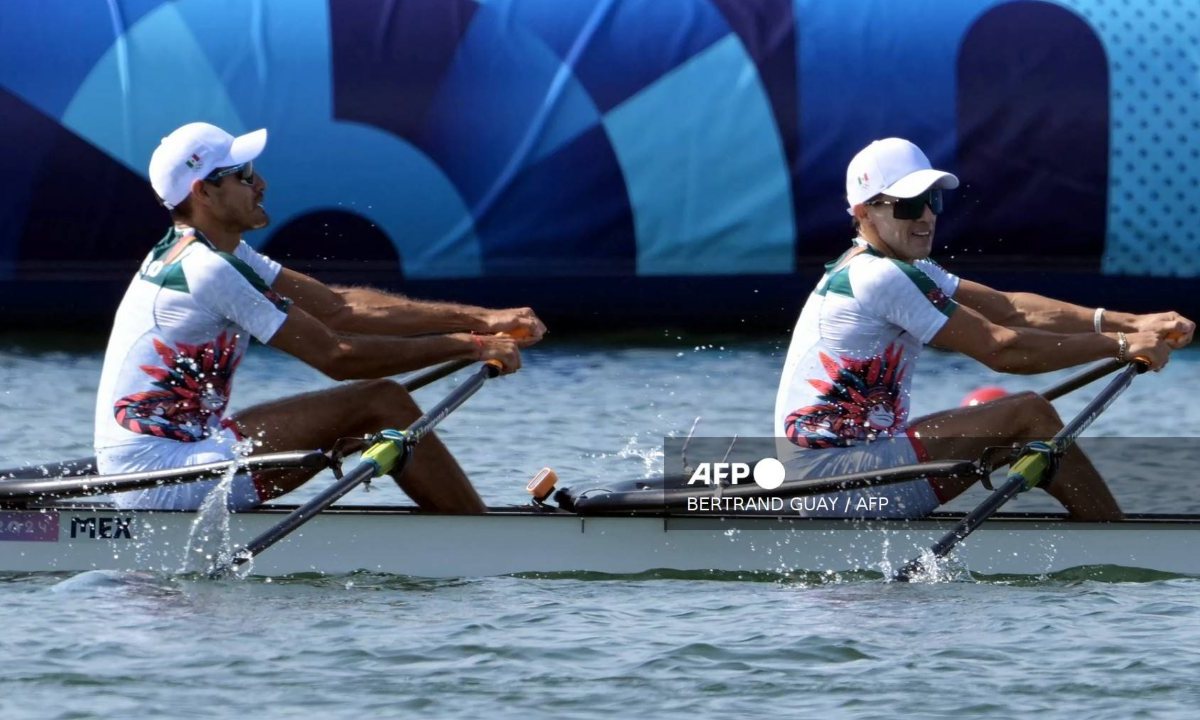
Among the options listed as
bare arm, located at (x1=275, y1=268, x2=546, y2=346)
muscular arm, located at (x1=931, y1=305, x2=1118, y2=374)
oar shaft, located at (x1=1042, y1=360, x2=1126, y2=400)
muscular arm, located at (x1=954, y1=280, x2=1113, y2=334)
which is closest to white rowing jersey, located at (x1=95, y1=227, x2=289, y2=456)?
bare arm, located at (x1=275, y1=268, x2=546, y2=346)

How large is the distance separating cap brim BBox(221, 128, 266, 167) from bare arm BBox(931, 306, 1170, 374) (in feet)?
8.45

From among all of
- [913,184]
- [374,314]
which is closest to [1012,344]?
[913,184]

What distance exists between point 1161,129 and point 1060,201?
0.81 m

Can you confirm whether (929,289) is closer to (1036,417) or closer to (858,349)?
(858,349)

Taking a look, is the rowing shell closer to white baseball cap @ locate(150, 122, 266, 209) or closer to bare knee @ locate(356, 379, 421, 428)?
bare knee @ locate(356, 379, 421, 428)

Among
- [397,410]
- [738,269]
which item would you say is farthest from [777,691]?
[738,269]

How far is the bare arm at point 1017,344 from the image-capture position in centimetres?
789

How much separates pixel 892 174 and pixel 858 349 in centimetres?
64

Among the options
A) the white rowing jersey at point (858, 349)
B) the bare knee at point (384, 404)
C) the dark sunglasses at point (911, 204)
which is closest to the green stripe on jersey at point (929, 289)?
the white rowing jersey at point (858, 349)

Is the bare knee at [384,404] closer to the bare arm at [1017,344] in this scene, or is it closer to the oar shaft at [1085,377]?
the bare arm at [1017,344]

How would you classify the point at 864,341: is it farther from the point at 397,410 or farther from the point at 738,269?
the point at 738,269

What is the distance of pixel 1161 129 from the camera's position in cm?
1468

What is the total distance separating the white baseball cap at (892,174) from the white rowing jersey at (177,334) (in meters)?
2.11

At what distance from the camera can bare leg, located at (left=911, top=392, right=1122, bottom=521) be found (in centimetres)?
802
